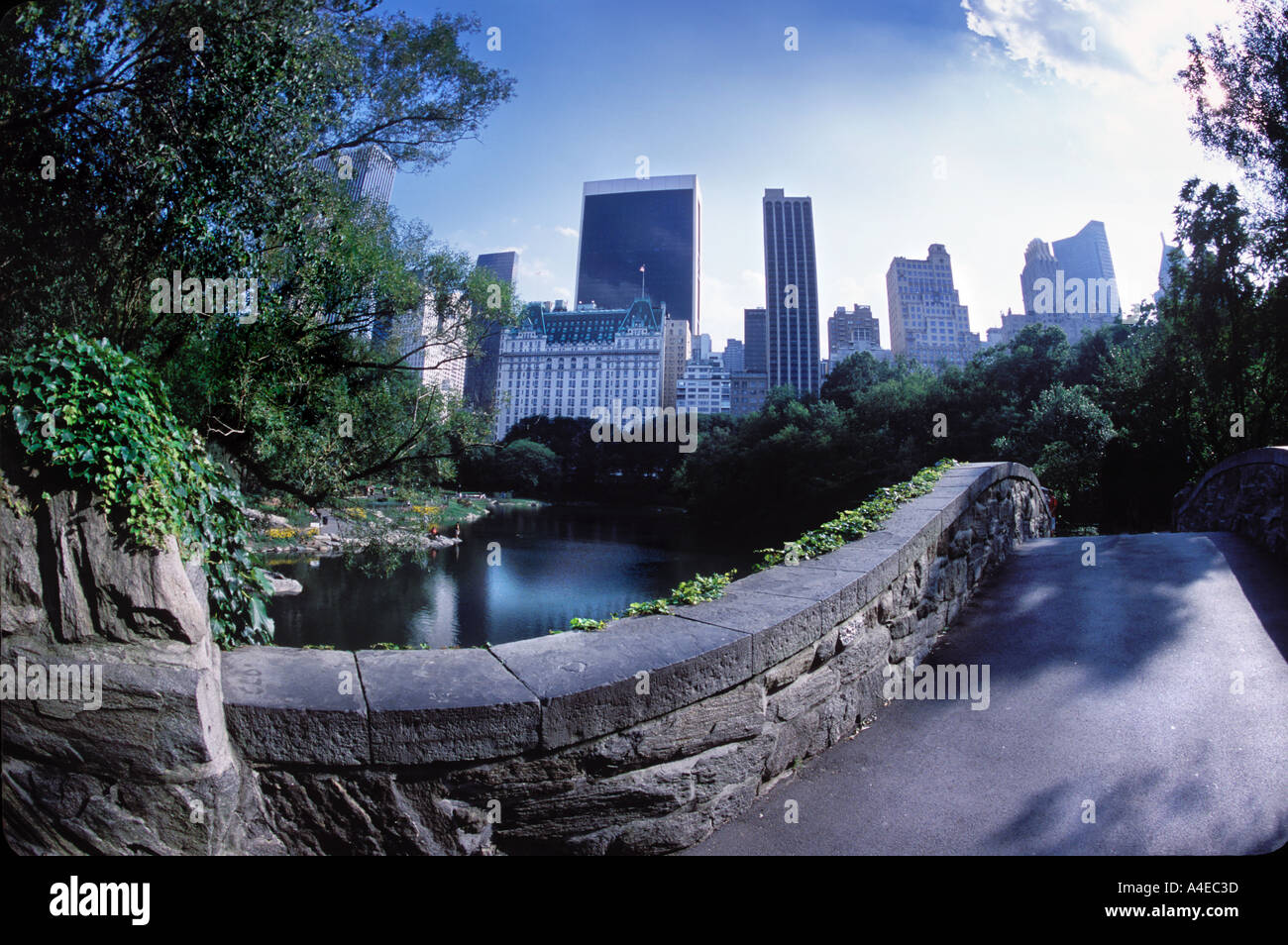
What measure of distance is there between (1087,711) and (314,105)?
281 inches

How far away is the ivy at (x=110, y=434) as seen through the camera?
5.29ft

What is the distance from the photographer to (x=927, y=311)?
47.7m

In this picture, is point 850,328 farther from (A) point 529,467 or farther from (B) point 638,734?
(B) point 638,734

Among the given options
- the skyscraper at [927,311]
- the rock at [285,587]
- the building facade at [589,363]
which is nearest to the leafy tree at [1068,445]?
the building facade at [589,363]

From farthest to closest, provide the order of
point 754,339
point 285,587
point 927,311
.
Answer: point 754,339 → point 927,311 → point 285,587

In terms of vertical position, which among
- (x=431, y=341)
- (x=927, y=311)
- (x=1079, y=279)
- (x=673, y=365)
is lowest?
(x=431, y=341)

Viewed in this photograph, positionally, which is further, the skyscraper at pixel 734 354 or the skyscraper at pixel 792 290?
the skyscraper at pixel 734 354

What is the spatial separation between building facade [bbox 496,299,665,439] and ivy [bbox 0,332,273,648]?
1558 cm

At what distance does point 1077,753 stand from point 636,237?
12.5 m

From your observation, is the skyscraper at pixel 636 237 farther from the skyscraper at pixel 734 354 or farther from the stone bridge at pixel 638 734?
the skyscraper at pixel 734 354

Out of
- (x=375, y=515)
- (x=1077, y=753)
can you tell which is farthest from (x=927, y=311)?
(x=1077, y=753)

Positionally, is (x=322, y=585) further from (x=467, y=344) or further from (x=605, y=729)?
(x=605, y=729)

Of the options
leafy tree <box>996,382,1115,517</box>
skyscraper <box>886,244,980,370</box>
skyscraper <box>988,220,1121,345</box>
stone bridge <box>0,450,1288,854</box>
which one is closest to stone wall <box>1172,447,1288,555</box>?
skyscraper <box>988,220,1121,345</box>

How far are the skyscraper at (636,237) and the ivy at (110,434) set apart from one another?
5207 mm
